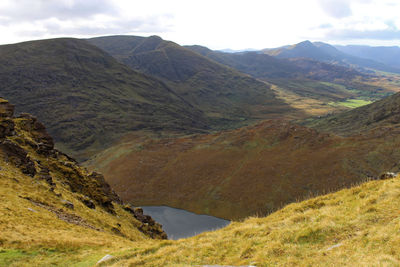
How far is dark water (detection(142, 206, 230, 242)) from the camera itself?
186 ft

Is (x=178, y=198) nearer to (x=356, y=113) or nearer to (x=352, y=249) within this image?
(x=352, y=249)

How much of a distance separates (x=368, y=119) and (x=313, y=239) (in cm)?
14166

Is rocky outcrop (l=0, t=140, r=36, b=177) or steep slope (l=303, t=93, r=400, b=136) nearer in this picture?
rocky outcrop (l=0, t=140, r=36, b=177)

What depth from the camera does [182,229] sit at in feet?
191

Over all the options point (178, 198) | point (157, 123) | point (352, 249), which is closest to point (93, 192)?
point (352, 249)

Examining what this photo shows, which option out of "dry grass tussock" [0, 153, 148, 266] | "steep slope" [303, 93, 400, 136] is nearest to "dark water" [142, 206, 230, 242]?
"dry grass tussock" [0, 153, 148, 266]

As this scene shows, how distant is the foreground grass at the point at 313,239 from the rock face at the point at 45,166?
14.6 m

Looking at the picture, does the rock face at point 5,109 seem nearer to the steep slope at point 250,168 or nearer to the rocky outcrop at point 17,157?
the rocky outcrop at point 17,157

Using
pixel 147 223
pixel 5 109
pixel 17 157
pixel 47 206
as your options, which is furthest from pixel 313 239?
pixel 5 109

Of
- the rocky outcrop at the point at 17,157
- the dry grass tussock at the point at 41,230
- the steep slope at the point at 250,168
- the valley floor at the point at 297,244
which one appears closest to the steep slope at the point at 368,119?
the steep slope at the point at 250,168

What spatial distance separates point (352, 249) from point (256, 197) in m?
53.3

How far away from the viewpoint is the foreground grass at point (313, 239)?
10180 mm

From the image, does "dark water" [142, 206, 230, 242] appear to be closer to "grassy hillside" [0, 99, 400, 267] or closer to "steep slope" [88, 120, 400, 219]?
"steep slope" [88, 120, 400, 219]

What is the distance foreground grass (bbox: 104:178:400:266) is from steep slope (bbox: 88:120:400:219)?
41.1m
